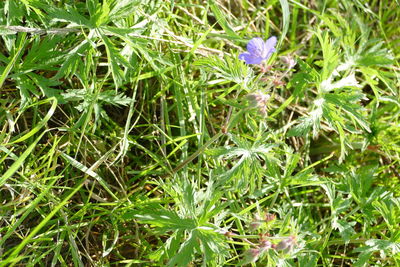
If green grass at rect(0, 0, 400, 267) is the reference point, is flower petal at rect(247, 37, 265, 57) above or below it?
above

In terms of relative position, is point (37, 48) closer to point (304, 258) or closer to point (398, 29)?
point (304, 258)

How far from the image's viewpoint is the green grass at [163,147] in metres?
2.07

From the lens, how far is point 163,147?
2.47 m

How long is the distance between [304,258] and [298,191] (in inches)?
22.2

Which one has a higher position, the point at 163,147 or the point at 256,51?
the point at 256,51

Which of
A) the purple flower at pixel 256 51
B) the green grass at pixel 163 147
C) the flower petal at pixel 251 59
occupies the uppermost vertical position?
the purple flower at pixel 256 51

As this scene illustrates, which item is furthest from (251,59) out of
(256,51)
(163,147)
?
(163,147)

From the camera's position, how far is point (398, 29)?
3.26 metres

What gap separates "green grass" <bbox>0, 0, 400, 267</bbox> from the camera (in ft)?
6.80

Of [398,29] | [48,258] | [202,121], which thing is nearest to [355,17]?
[398,29]

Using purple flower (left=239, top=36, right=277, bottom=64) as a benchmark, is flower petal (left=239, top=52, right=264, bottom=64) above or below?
below

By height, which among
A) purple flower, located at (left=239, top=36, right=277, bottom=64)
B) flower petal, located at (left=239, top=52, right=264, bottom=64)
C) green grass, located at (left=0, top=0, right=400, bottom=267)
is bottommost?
green grass, located at (left=0, top=0, right=400, bottom=267)

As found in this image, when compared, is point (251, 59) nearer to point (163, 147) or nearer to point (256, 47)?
point (256, 47)

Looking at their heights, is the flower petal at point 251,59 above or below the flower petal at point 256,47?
below
